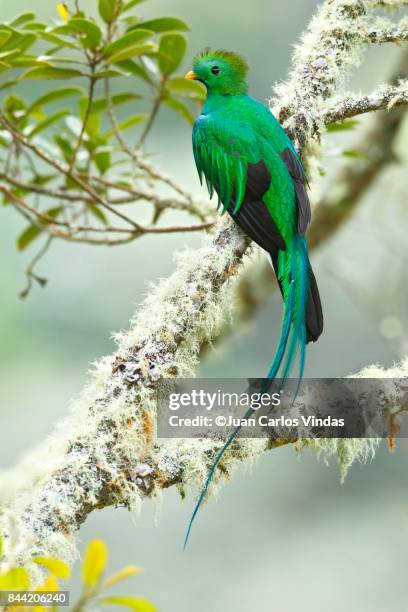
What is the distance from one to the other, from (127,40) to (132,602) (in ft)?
4.50

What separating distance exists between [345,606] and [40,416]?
2467 mm

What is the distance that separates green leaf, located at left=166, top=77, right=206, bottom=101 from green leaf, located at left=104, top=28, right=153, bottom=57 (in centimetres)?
31

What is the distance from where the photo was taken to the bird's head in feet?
5.41

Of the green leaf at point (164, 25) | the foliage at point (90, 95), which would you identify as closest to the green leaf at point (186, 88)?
the foliage at point (90, 95)

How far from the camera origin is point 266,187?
1513 millimetres

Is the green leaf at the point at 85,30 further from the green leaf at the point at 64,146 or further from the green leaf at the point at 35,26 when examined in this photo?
the green leaf at the point at 64,146

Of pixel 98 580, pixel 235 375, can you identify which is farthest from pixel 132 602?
pixel 235 375

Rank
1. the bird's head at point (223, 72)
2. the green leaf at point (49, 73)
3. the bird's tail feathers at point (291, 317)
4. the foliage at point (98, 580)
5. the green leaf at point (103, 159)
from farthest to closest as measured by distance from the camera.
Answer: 1. the green leaf at point (103, 159)
2. the green leaf at point (49, 73)
3. the bird's head at point (223, 72)
4. the bird's tail feathers at point (291, 317)
5. the foliage at point (98, 580)

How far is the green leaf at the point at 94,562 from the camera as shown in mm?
751

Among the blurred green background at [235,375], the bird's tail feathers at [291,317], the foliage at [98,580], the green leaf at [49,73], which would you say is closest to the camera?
the foliage at [98,580]

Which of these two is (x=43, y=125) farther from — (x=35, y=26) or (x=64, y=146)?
(x=35, y=26)

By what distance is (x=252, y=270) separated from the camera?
2916 mm

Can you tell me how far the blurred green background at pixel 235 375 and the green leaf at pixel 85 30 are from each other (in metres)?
2.94

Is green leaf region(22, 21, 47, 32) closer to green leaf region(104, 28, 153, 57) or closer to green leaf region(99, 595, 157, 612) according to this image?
green leaf region(104, 28, 153, 57)
